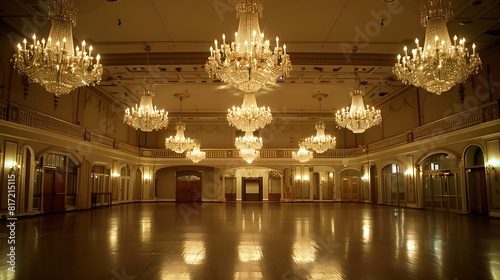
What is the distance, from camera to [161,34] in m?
10.7

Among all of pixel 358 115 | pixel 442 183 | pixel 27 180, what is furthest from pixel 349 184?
pixel 27 180

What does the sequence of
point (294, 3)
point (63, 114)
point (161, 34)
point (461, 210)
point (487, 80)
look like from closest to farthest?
point (294, 3)
point (161, 34)
point (487, 80)
point (461, 210)
point (63, 114)

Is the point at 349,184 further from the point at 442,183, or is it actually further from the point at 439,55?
the point at 439,55

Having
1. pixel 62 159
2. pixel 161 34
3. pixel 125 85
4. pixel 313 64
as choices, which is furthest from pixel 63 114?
pixel 313 64

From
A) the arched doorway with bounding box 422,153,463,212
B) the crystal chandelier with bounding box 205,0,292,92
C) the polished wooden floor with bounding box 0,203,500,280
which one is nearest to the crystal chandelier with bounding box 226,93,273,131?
the polished wooden floor with bounding box 0,203,500,280

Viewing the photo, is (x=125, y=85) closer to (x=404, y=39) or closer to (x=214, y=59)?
(x=214, y=59)

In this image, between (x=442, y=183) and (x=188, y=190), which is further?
(x=188, y=190)

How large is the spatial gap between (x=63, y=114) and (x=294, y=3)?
10.5m

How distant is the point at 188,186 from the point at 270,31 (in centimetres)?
1659

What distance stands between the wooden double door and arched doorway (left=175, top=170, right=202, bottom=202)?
10.9m

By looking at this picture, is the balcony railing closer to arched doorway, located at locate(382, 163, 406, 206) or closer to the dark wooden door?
arched doorway, located at locate(382, 163, 406, 206)

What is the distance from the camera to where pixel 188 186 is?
2492 cm

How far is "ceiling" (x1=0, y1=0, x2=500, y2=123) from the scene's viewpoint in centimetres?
920

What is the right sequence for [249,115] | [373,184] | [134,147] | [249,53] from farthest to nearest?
[134,147] → [373,184] → [249,115] → [249,53]
